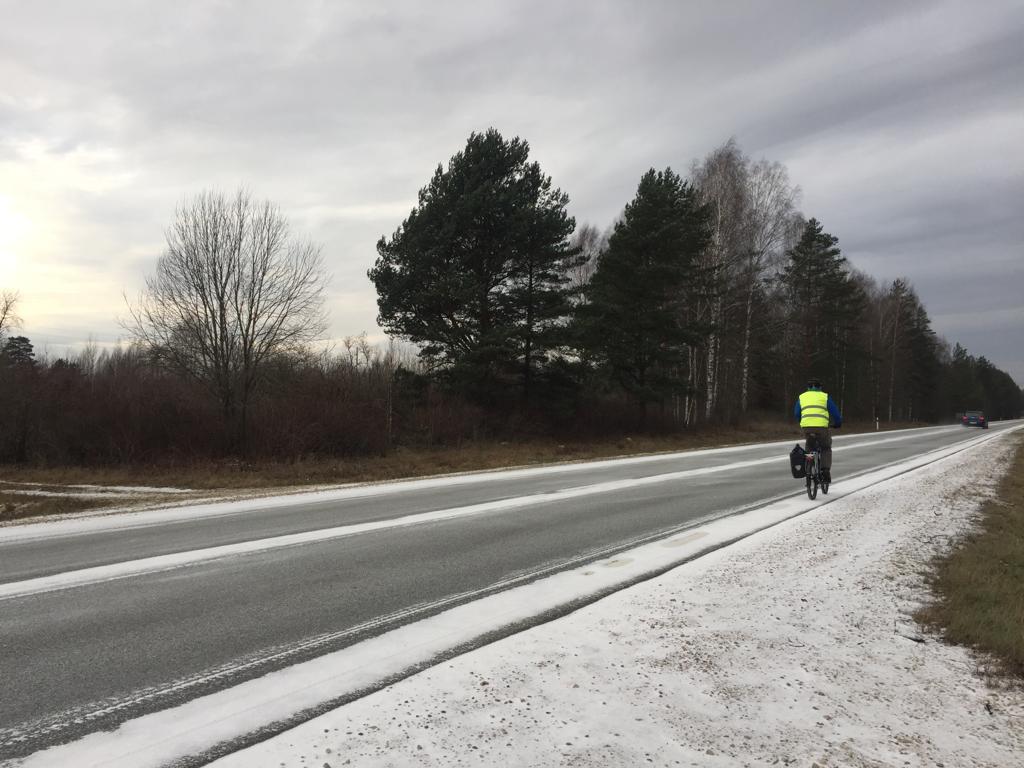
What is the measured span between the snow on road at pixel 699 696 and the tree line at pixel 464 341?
16389 millimetres

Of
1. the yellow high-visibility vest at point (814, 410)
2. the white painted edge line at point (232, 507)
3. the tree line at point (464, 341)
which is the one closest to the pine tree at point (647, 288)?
the tree line at point (464, 341)

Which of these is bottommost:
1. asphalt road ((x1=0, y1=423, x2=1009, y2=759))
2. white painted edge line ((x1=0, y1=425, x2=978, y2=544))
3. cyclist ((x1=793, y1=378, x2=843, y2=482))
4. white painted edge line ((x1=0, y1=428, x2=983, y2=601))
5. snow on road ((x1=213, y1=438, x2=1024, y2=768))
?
white painted edge line ((x1=0, y1=425, x2=978, y2=544))

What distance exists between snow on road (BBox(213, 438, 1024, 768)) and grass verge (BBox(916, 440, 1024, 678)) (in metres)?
0.19

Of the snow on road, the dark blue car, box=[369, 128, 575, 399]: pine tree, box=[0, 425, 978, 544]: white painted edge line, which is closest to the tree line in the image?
box=[369, 128, 575, 399]: pine tree

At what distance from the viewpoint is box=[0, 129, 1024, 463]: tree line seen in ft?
64.7

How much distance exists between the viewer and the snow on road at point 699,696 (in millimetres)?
2643

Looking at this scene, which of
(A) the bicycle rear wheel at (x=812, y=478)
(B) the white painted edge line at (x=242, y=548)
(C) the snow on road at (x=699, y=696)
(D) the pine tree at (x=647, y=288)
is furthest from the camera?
(D) the pine tree at (x=647, y=288)

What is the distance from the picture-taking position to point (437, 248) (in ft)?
80.1

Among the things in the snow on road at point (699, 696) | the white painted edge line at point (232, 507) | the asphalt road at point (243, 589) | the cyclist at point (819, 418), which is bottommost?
the white painted edge line at point (232, 507)

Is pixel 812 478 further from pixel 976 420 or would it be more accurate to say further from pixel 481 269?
pixel 976 420

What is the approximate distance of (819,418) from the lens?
10.6 meters

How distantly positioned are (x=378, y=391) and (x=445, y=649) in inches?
786

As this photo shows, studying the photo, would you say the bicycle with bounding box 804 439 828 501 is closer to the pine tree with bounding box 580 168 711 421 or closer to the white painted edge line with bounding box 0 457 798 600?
the white painted edge line with bounding box 0 457 798 600

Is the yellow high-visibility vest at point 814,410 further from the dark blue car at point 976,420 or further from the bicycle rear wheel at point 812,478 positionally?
the dark blue car at point 976,420
